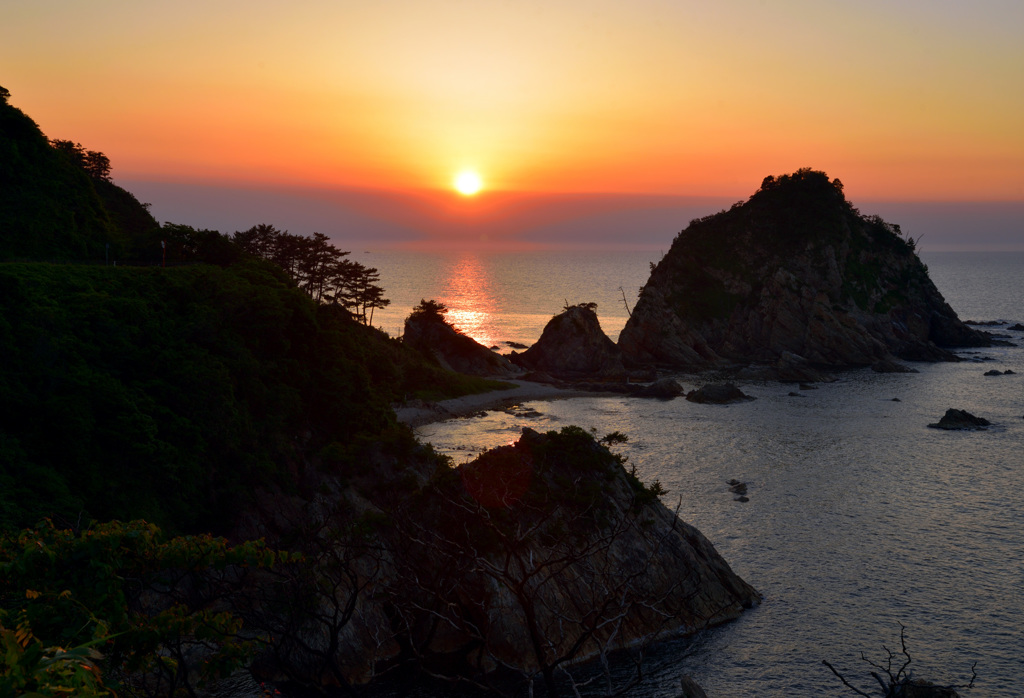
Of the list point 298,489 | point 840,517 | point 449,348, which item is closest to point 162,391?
point 298,489

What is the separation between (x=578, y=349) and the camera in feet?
406

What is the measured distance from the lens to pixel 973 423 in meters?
80.9

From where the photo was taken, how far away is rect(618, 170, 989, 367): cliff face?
131m

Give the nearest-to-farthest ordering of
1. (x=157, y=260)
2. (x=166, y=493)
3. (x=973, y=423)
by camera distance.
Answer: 1. (x=166, y=493)
2. (x=157, y=260)
3. (x=973, y=423)

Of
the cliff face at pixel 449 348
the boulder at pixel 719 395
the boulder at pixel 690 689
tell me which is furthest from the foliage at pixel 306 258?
the boulder at pixel 690 689

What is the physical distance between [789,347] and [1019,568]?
9079 cm

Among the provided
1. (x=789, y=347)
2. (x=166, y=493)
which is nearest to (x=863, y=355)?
(x=789, y=347)

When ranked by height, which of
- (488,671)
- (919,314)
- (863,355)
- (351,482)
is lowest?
(488,671)

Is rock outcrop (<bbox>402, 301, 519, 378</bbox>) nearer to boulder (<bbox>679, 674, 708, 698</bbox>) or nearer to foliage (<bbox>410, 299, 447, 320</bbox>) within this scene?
foliage (<bbox>410, 299, 447, 320</bbox>)

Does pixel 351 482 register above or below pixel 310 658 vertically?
above

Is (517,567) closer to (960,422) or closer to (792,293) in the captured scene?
(960,422)

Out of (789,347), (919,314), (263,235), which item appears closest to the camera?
(263,235)

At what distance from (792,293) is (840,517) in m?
89.8

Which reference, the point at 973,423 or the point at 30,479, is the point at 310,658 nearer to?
the point at 30,479
